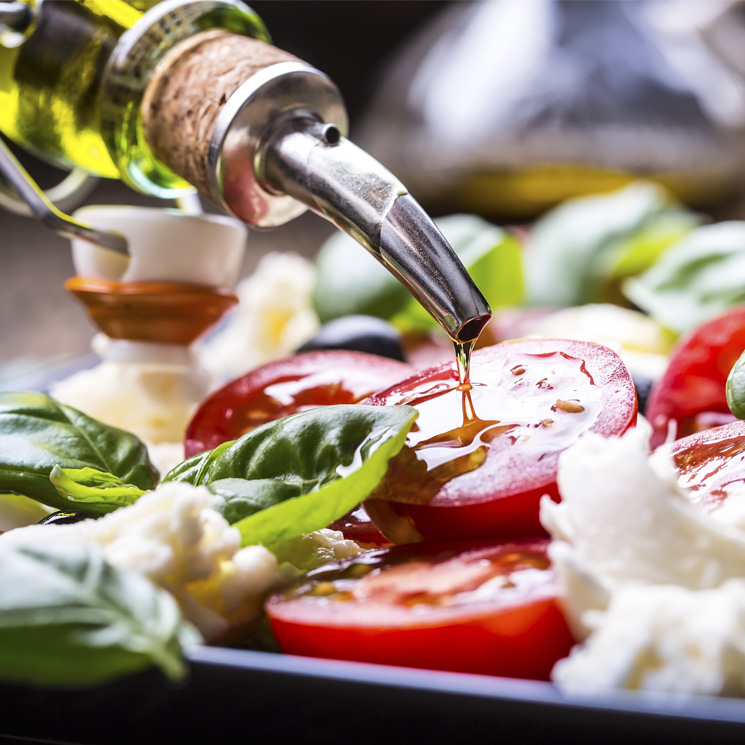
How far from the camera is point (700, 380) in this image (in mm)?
797

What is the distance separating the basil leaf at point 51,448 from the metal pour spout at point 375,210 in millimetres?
223

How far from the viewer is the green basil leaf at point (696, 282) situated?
1171 mm

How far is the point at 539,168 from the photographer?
261 centimetres

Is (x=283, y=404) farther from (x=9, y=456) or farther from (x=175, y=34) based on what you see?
(x=175, y=34)

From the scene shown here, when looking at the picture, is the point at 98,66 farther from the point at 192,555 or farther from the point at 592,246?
the point at 592,246

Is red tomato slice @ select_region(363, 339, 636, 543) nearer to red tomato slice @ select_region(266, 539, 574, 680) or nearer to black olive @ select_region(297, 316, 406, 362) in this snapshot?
red tomato slice @ select_region(266, 539, 574, 680)

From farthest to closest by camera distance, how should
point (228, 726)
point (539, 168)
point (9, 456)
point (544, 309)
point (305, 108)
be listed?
point (539, 168) < point (544, 309) < point (305, 108) < point (9, 456) < point (228, 726)

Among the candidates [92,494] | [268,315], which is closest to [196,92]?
[92,494]

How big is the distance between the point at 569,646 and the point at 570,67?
258cm

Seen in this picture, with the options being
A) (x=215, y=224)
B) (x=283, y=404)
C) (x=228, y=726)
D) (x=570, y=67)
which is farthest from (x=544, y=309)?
(x=570, y=67)

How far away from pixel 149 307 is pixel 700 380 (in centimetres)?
51

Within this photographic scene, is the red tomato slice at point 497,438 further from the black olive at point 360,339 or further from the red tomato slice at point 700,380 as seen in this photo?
the black olive at point 360,339

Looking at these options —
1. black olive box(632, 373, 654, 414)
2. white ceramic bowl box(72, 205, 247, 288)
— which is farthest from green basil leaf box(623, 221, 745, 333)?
white ceramic bowl box(72, 205, 247, 288)

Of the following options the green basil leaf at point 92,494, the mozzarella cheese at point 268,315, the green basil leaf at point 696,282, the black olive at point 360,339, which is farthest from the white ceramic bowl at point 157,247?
the green basil leaf at point 696,282
